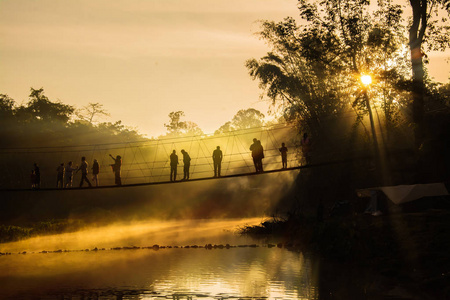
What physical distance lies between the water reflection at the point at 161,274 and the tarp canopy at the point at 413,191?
5.60 m

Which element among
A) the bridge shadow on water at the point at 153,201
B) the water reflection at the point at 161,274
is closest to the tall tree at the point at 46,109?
the bridge shadow on water at the point at 153,201

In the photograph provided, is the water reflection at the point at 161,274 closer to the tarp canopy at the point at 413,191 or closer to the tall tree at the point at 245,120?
the tarp canopy at the point at 413,191

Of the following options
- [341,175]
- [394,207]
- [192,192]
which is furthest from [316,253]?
[192,192]

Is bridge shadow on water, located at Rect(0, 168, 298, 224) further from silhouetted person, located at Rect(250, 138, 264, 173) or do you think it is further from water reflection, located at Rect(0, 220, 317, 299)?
silhouetted person, located at Rect(250, 138, 264, 173)

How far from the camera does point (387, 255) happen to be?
22.2 meters

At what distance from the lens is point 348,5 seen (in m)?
30.5

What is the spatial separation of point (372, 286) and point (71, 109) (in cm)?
6171

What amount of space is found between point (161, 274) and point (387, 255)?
10477 millimetres

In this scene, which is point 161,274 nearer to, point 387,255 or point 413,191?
point 387,255

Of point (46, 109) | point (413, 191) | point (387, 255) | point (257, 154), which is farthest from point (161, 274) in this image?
point (46, 109)

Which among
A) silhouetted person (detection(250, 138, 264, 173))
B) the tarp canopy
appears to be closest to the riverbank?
the tarp canopy

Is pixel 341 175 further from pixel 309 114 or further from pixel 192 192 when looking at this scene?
pixel 192 192

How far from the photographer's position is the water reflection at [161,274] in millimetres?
20594

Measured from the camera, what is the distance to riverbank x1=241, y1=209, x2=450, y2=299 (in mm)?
18766
